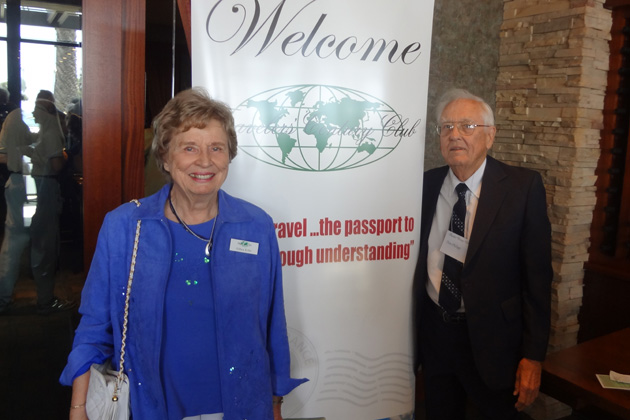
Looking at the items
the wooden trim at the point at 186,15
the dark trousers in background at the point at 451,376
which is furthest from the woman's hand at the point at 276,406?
the wooden trim at the point at 186,15

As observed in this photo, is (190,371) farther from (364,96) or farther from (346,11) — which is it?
(346,11)

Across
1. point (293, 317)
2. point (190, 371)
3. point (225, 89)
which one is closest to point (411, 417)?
point (293, 317)

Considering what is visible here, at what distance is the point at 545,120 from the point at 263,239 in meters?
2.14

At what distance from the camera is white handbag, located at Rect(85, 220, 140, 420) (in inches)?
56.6

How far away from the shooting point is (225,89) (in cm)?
196

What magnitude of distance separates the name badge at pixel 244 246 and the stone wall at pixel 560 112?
211 cm

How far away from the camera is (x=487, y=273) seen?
203 cm

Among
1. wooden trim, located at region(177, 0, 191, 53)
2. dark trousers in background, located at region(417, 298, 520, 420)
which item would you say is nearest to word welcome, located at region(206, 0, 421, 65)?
wooden trim, located at region(177, 0, 191, 53)

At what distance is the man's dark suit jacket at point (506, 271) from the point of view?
202cm

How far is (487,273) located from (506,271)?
9 cm

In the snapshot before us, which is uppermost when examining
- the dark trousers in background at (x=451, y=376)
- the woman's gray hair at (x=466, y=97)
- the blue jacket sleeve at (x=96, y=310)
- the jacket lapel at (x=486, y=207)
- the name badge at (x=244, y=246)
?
the woman's gray hair at (x=466, y=97)

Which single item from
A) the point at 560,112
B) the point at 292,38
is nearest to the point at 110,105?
the point at 292,38

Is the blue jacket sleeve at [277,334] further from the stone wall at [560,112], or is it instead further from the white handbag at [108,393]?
the stone wall at [560,112]

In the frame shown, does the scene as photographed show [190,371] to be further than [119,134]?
No
